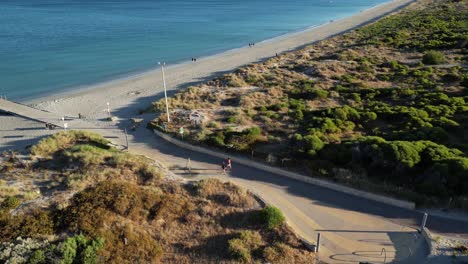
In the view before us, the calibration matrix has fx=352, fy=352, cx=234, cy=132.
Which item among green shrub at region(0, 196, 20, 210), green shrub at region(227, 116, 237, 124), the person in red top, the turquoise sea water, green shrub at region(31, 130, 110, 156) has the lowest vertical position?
green shrub at region(0, 196, 20, 210)

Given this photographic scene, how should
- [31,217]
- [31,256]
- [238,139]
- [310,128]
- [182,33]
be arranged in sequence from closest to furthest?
1. [31,256]
2. [31,217]
3. [238,139]
4. [310,128]
5. [182,33]

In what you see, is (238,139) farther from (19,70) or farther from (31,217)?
(19,70)

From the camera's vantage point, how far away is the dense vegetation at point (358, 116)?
60.3 feet

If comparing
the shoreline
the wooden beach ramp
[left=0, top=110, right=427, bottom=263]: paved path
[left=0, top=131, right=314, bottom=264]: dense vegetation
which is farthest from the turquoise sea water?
[left=0, top=110, right=427, bottom=263]: paved path

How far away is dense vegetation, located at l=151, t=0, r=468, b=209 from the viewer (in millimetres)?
18391

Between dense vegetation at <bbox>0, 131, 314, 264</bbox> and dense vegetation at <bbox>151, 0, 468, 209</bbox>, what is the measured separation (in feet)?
17.7

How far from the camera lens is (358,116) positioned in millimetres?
27281

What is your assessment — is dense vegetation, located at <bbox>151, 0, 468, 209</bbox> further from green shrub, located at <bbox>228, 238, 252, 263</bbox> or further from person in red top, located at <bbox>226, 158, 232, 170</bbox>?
green shrub, located at <bbox>228, 238, 252, 263</bbox>

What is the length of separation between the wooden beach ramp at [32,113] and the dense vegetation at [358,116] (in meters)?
8.64

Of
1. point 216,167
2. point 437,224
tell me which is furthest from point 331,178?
point 216,167

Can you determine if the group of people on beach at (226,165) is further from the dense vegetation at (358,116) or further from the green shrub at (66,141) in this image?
the green shrub at (66,141)

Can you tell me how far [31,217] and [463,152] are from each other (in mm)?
22609

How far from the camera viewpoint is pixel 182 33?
8850 centimetres

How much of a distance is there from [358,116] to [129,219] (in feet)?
63.0
